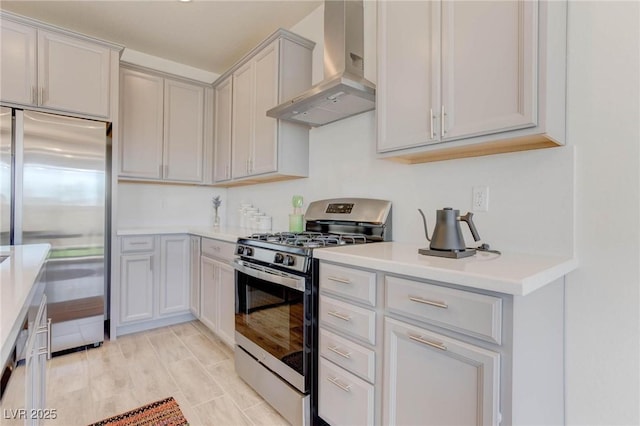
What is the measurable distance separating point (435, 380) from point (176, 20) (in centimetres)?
320

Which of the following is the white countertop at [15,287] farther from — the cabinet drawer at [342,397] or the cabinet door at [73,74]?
the cabinet door at [73,74]

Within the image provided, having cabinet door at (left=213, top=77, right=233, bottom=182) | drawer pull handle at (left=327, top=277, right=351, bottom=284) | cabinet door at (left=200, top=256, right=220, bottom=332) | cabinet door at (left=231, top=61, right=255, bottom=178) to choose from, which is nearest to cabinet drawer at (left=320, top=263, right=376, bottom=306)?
drawer pull handle at (left=327, top=277, right=351, bottom=284)

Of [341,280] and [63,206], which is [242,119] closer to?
[63,206]

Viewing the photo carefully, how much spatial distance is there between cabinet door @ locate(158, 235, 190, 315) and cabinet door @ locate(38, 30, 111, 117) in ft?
4.07

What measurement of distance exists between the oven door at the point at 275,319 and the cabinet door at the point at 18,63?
2039 mm

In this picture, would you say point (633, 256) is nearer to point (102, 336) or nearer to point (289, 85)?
point (289, 85)

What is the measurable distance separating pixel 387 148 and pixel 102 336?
2706 millimetres

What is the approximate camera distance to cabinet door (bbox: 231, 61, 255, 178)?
9.33 feet

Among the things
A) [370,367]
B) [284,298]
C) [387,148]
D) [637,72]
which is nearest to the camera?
[637,72]

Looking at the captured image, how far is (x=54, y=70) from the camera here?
8.30ft

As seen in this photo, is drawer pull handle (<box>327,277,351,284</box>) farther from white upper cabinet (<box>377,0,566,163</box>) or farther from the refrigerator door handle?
the refrigerator door handle

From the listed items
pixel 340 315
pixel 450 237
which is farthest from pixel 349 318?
pixel 450 237

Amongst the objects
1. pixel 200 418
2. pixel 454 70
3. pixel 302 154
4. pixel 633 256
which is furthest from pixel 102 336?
pixel 633 256

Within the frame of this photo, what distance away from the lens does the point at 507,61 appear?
3.98 ft
